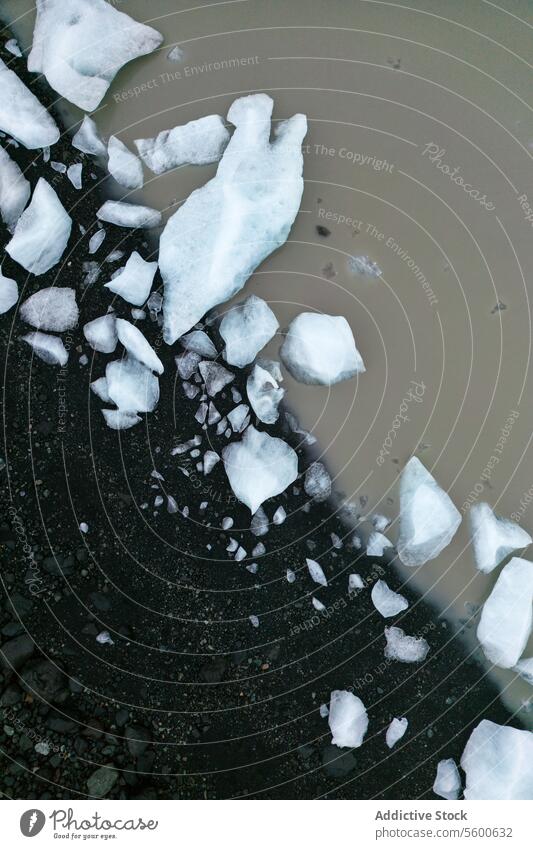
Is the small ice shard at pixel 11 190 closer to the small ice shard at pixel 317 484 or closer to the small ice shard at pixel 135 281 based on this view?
the small ice shard at pixel 135 281

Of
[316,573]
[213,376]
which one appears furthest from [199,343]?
[316,573]

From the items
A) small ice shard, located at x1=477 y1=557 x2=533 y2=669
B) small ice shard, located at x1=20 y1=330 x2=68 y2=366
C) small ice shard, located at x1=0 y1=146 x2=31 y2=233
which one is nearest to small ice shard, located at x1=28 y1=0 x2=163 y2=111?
small ice shard, located at x1=0 y1=146 x2=31 y2=233

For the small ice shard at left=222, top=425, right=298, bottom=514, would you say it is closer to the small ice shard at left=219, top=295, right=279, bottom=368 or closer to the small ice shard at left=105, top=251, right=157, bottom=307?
the small ice shard at left=219, top=295, right=279, bottom=368

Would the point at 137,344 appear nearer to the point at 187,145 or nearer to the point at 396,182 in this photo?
the point at 187,145

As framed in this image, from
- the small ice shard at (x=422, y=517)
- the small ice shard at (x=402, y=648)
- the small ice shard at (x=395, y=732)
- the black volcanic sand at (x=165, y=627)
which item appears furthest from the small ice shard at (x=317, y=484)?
the small ice shard at (x=395, y=732)

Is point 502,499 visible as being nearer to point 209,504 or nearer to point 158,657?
point 209,504
